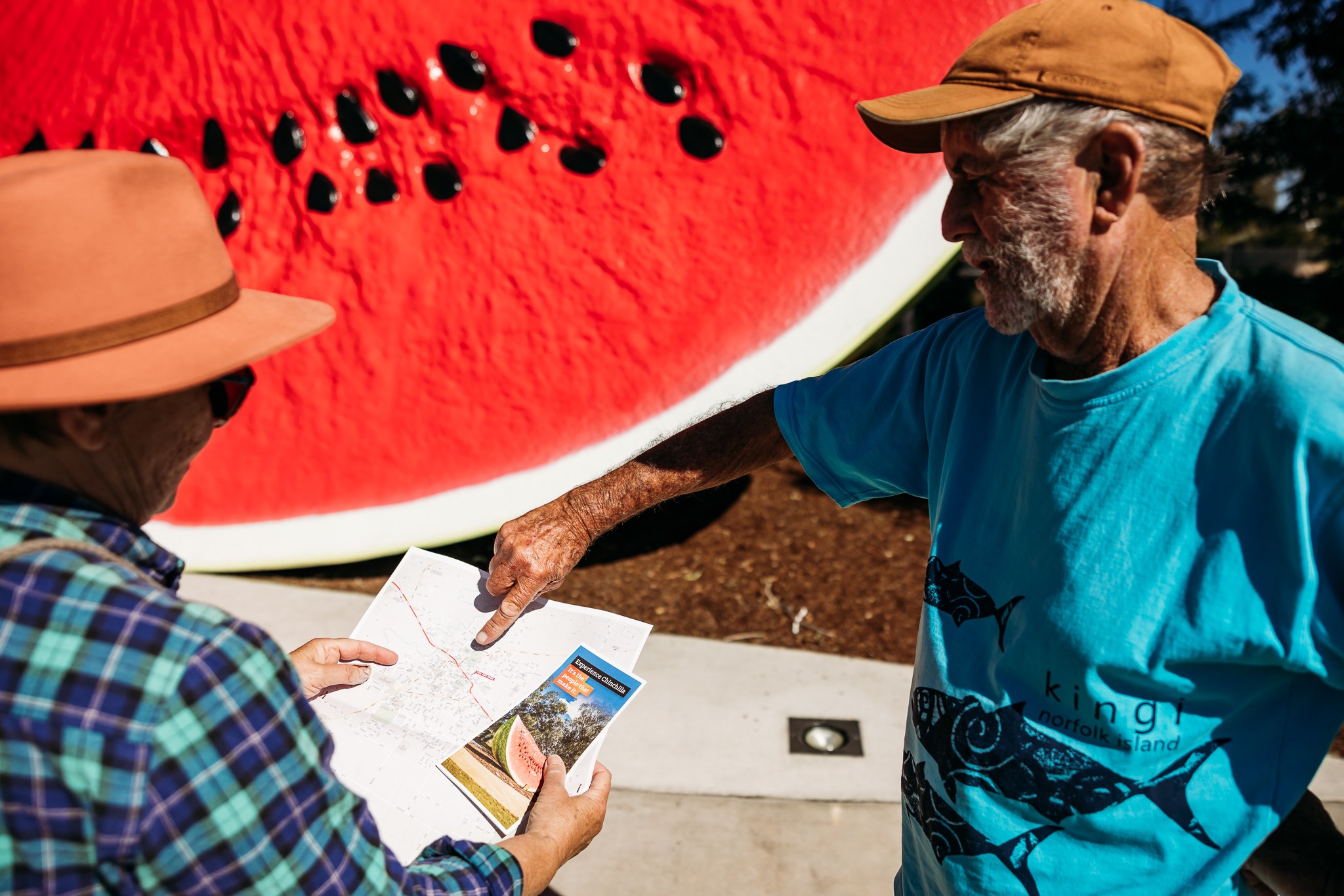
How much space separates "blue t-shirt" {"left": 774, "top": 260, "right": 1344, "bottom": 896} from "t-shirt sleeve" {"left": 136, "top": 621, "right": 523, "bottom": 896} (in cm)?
70

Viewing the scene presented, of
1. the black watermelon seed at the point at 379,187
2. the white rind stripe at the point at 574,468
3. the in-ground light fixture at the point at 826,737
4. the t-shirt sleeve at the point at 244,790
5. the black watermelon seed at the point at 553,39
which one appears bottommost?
the in-ground light fixture at the point at 826,737

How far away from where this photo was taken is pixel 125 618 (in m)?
0.66

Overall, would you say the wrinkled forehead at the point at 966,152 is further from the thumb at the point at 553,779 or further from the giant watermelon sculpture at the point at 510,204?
the giant watermelon sculpture at the point at 510,204

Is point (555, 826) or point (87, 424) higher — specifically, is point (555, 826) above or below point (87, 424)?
below

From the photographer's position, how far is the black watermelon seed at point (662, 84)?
97.3 inches

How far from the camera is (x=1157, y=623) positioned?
927 millimetres

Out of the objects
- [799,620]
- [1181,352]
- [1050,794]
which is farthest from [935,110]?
[799,620]

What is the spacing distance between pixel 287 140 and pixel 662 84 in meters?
1.12

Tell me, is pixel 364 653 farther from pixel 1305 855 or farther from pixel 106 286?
pixel 1305 855

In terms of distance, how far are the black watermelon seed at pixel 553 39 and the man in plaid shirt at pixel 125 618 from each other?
1.84 metres

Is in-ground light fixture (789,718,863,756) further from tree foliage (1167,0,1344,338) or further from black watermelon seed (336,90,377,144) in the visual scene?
tree foliage (1167,0,1344,338)

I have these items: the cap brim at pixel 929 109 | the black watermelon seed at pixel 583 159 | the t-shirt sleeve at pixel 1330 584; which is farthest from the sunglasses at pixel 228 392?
the black watermelon seed at pixel 583 159

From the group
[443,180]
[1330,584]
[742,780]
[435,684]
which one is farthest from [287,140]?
[1330,584]

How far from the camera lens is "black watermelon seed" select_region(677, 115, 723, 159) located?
Answer: 250 centimetres
